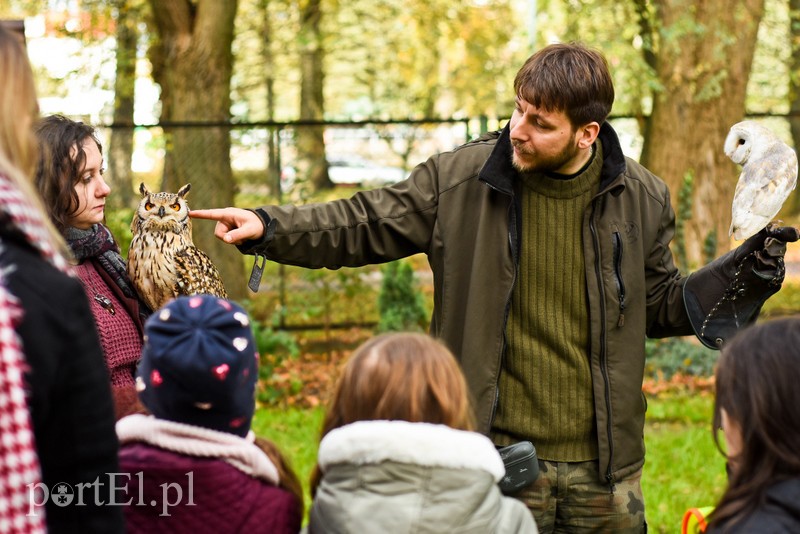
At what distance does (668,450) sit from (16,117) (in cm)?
514

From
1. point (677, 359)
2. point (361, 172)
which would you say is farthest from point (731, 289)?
point (361, 172)

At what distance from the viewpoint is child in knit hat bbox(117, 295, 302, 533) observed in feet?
6.32

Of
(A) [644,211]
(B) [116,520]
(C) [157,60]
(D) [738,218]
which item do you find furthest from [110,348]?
(C) [157,60]

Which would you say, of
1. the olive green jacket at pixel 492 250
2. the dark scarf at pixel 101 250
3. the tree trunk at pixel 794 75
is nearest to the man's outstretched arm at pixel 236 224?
the olive green jacket at pixel 492 250

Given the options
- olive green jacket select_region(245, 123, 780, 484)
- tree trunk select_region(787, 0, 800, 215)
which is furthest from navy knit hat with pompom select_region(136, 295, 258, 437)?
tree trunk select_region(787, 0, 800, 215)

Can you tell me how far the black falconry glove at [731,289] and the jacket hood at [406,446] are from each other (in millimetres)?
1396

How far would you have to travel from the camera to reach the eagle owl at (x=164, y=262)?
9.43 feet

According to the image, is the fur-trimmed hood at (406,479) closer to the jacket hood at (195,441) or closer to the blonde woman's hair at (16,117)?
the jacket hood at (195,441)

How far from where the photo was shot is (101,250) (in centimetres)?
286

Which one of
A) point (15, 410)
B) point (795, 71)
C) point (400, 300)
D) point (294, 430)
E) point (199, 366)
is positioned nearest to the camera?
point (15, 410)

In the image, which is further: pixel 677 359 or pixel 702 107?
pixel 702 107

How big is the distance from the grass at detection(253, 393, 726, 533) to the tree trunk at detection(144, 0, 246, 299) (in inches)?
60.1
